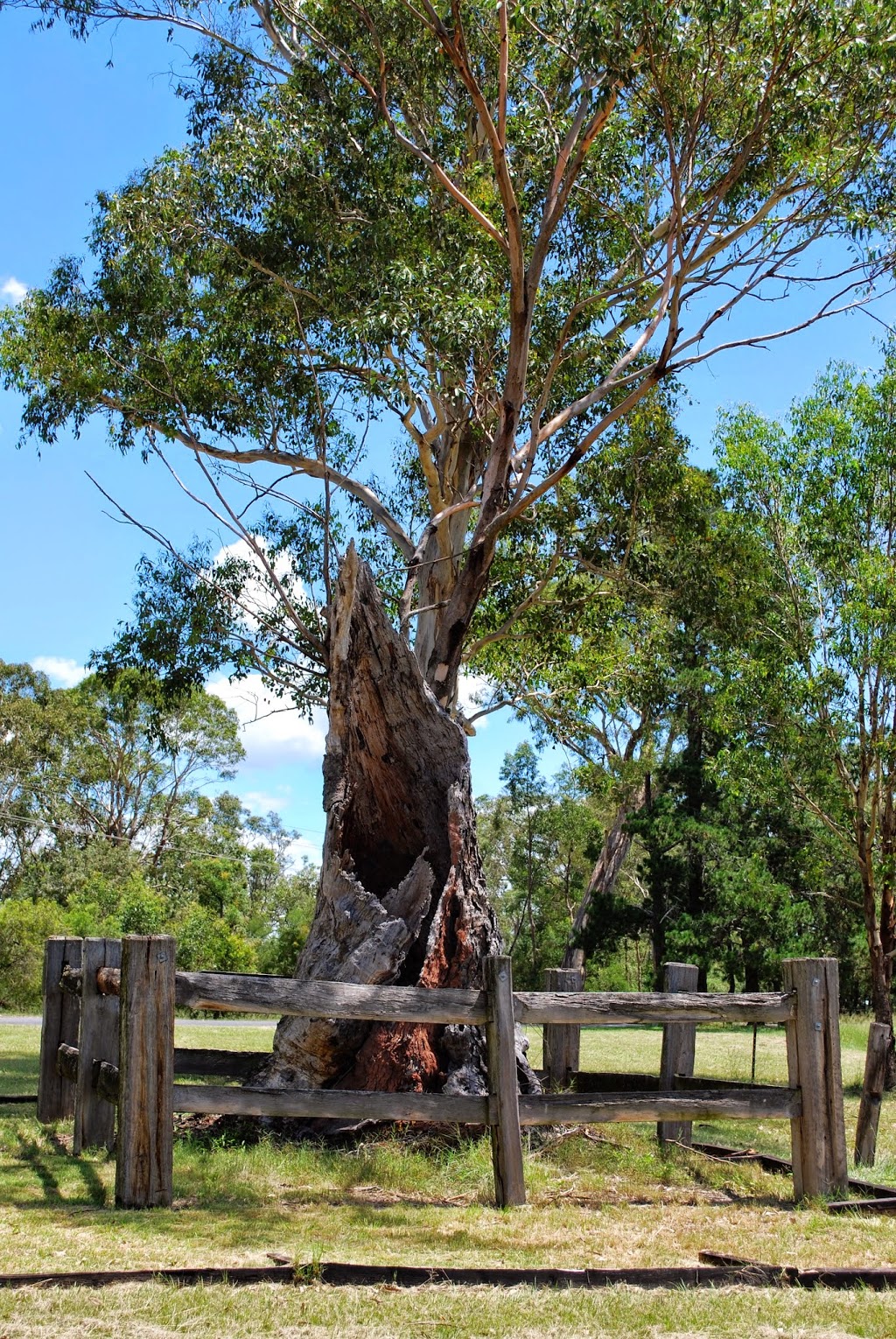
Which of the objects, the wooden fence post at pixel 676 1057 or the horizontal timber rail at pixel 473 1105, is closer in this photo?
the horizontal timber rail at pixel 473 1105

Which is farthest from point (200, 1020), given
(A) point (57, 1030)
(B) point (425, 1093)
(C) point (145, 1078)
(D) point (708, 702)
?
(C) point (145, 1078)

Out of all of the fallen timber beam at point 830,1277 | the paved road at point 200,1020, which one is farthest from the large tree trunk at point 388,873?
the paved road at point 200,1020

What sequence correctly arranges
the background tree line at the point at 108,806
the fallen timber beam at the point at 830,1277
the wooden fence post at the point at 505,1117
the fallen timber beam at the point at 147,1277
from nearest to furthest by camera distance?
the fallen timber beam at the point at 147,1277 → the fallen timber beam at the point at 830,1277 → the wooden fence post at the point at 505,1117 → the background tree line at the point at 108,806

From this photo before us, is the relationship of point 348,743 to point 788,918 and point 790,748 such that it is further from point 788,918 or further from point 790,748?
point 788,918

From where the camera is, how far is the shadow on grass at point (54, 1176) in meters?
5.96

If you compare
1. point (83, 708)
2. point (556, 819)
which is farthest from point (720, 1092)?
point (83, 708)

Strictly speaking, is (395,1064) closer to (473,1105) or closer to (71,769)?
(473,1105)

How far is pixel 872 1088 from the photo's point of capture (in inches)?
355

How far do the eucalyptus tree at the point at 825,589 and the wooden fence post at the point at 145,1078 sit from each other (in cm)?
1141

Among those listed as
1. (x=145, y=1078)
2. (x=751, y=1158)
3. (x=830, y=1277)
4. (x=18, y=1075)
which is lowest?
(x=18, y=1075)

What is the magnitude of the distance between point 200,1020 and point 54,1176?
21.5 meters

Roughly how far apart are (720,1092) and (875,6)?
9878 millimetres

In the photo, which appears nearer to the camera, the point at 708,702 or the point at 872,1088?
the point at 872,1088

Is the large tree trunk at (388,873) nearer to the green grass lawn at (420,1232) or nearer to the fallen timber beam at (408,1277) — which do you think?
the green grass lawn at (420,1232)
